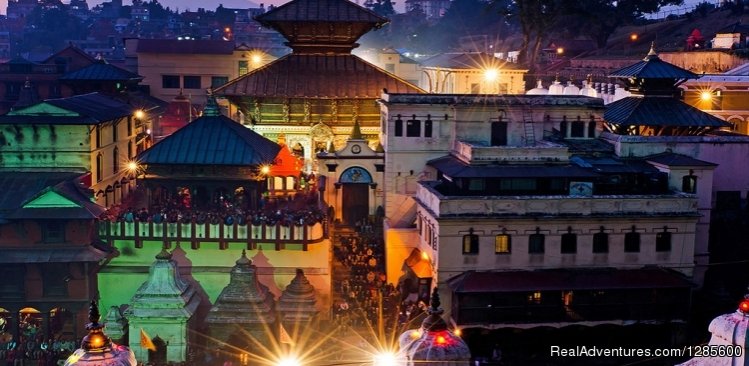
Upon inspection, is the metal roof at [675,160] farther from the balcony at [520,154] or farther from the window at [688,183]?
the balcony at [520,154]

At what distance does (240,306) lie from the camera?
120 ft

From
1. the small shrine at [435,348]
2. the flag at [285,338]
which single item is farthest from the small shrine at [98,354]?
the flag at [285,338]

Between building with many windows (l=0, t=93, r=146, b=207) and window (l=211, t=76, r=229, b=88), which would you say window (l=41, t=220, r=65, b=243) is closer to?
building with many windows (l=0, t=93, r=146, b=207)

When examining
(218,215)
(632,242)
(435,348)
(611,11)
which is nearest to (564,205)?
(632,242)

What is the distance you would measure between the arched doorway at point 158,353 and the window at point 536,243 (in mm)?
15628

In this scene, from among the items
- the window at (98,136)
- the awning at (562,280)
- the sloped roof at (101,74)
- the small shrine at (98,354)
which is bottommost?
the awning at (562,280)

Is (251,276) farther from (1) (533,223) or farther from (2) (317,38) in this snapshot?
(2) (317,38)

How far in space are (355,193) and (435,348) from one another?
3191cm

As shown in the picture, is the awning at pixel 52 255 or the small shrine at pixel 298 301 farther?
the awning at pixel 52 255

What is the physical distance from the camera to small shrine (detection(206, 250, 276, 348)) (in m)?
36.4

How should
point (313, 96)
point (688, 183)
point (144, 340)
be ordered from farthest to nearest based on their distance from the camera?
point (313, 96)
point (688, 183)
point (144, 340)

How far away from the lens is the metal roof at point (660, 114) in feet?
161

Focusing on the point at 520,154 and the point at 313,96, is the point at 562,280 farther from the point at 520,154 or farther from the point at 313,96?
the point at 313,96

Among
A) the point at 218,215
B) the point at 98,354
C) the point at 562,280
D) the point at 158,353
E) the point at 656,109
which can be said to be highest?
the point at 656,109
